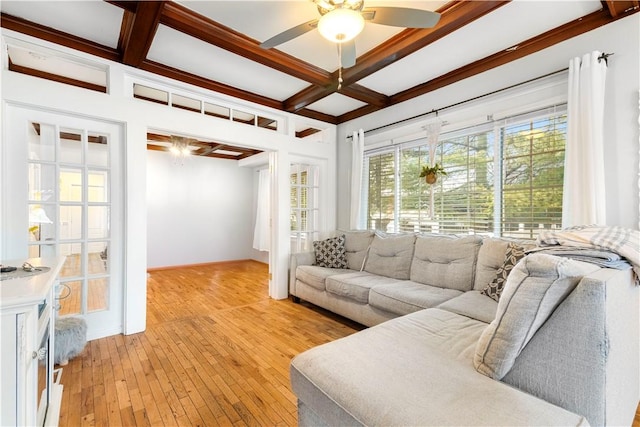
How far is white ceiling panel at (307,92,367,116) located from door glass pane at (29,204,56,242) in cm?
309

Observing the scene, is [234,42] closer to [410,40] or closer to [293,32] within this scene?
[293,32]

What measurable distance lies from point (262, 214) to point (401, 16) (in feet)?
17.0

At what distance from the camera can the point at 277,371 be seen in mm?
2141

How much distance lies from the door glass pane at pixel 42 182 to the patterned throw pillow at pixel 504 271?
371cm

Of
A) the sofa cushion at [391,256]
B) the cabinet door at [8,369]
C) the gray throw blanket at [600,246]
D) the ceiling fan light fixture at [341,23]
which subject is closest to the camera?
the cabinet door at [8,369]

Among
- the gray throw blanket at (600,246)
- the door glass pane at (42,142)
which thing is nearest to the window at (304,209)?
the door glass pane at (42,142)

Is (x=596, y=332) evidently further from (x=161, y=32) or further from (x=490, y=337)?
(x=161, y=32)

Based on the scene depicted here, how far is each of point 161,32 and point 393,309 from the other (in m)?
3.05

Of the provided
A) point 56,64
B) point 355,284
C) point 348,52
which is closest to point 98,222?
point 56,64

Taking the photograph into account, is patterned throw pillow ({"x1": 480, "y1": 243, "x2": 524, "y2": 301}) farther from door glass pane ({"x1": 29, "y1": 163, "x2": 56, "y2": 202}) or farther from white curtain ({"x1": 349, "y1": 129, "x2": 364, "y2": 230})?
door glass pane ({"x1": 29, "y1": 163, "x2": 56, "y2": 202})

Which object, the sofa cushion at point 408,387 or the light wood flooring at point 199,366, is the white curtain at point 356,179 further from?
the sofa cushion at point 408,387

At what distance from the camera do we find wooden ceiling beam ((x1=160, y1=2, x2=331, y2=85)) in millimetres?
2121

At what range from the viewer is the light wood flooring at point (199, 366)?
5.56ft

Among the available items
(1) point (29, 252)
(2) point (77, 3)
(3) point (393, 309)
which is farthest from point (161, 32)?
(3) point (393, 309)
